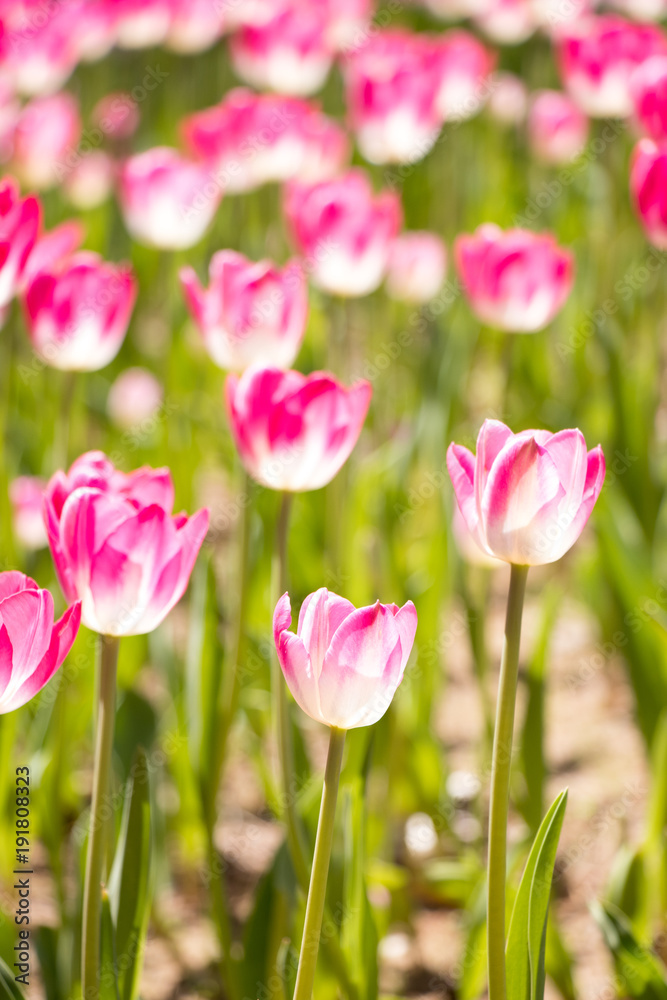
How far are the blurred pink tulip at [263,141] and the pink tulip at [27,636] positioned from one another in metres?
1.66

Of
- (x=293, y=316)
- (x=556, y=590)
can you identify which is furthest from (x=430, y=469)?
(x=293, y=316)

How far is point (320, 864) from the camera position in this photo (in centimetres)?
78

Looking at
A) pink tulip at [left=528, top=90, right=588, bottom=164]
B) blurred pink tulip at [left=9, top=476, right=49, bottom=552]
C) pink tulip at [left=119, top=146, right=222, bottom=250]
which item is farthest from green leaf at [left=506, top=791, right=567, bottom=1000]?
pink tulip at [left=528, top=90, right=588, bottom=164]

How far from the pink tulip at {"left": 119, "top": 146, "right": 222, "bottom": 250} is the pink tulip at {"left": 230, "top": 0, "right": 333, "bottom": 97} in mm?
798

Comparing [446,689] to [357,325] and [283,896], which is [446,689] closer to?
[283,896]

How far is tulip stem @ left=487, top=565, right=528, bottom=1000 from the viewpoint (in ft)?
2.77

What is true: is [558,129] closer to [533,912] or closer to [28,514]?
[28,514]

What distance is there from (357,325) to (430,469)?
6.13 feet

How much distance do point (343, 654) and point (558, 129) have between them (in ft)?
9.63

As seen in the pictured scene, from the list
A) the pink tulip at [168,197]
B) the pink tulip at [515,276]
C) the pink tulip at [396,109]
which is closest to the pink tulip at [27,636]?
the pink tulip at [515,276]

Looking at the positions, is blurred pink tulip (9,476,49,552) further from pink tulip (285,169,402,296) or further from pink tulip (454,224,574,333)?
pink tulip (454,224,574,333)

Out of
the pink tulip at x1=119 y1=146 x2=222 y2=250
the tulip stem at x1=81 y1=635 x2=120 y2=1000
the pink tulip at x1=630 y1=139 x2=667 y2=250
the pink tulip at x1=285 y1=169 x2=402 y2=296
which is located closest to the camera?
the tulip stem at x1=81 y1=635 x2=120 y2=1000

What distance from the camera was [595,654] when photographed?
89.0 inches

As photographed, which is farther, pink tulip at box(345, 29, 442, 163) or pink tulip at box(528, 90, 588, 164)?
pink tulip at box(528, 90, 588, 164)
